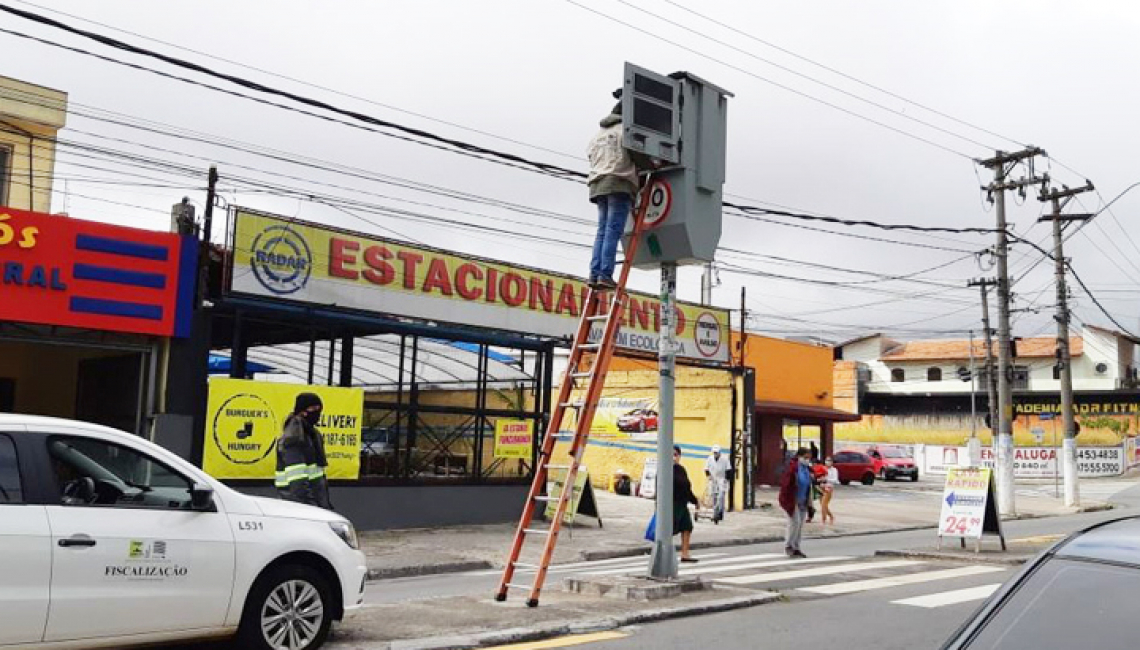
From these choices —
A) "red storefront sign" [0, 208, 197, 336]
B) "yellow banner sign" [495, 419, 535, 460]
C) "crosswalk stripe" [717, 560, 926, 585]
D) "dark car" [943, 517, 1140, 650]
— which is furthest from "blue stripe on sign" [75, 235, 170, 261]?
"dark car" [943, 517, 1140, 650]

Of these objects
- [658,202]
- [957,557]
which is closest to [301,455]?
[658,202]

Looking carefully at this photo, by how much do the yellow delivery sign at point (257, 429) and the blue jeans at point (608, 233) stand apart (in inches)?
305

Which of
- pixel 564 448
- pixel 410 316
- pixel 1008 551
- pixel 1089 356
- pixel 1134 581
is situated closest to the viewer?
pixel 1134 581

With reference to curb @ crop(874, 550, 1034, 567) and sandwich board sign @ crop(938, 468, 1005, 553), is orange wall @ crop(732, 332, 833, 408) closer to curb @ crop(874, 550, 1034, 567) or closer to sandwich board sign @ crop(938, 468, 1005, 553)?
sandwich board sign @ crop(938, 468, 1005, 553)

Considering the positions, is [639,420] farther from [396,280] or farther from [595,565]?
[595,565]

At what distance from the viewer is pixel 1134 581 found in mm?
3150

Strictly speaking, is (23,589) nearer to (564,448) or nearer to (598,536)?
(598,536)

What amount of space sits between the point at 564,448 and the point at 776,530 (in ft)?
36.5

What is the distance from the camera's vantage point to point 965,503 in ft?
52.9

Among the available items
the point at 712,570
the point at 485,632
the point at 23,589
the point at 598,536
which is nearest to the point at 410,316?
the point at 598,536

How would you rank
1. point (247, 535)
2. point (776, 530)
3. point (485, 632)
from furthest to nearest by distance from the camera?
point (776, 530)
point (485, 632)
point (247, 535)

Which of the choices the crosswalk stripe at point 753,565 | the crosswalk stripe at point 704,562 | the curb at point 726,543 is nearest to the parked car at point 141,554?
the crosswalk stripe at point 704,562

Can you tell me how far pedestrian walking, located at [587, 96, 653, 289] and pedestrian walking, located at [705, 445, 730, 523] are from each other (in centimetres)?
1358

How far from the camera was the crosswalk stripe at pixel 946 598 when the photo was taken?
1050cm
